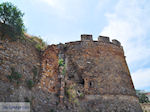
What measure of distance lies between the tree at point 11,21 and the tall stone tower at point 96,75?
7.78ft

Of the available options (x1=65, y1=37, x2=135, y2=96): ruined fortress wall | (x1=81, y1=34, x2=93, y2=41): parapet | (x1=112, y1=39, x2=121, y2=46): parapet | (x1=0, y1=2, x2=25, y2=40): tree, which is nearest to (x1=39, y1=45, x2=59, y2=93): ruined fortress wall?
(x1=0, y1=2, x2=25, y2=40): tree

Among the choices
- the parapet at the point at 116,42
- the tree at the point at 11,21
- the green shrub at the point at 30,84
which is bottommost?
the green shrub at the point at 30,84

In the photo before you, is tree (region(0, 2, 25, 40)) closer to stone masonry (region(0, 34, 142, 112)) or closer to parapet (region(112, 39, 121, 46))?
stone masonry (region(0, 34, 142, 112))

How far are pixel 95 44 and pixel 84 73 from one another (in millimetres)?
3003

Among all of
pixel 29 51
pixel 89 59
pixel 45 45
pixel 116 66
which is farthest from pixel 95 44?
pixel 29 51

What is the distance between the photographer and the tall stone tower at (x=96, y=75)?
9830 mm

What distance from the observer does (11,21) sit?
616 cm

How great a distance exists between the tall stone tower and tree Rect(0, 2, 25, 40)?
237cm

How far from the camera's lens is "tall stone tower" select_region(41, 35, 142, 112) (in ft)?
32.3

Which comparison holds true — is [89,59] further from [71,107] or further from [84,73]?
[71,107]

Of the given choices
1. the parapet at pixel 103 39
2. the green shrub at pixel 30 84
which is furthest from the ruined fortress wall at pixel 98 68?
the green shrub at pixel 30 84

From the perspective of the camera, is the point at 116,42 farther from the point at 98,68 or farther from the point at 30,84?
the point at 30,84

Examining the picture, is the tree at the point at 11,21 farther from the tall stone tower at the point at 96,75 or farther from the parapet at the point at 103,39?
the parapet at the point at 103,39

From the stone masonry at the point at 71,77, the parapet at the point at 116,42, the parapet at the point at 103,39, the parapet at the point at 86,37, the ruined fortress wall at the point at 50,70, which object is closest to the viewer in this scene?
the stone masonry at the point at 71,77
